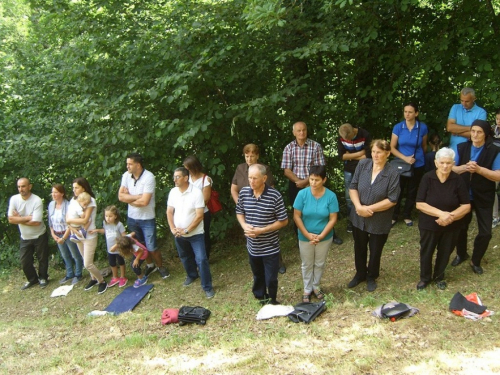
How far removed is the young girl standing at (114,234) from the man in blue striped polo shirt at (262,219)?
259 cm

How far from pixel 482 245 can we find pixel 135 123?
4.92 metres

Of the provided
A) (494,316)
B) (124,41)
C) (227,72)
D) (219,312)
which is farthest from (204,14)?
(494,316)

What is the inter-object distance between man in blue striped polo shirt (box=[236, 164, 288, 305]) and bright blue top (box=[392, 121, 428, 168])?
2.49 metres

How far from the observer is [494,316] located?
411cm

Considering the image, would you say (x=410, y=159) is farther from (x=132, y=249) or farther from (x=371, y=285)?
(x=132, y=249)

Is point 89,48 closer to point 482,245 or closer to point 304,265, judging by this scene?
point 304,265

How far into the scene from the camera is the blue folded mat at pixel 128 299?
613cm

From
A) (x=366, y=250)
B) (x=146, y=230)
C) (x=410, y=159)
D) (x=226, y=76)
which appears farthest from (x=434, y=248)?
(x=146, y=230)

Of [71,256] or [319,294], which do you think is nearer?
[319,294]

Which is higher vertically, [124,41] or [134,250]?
[124,41]

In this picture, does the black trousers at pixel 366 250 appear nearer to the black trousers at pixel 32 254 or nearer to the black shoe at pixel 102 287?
the black shoe at pixel 102 287

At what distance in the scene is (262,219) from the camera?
190 inches

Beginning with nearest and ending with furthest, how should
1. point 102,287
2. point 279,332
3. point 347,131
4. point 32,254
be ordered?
point 279,332, point 347,131, point 102,287, point 32,254

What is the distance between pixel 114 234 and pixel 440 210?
182 inches
